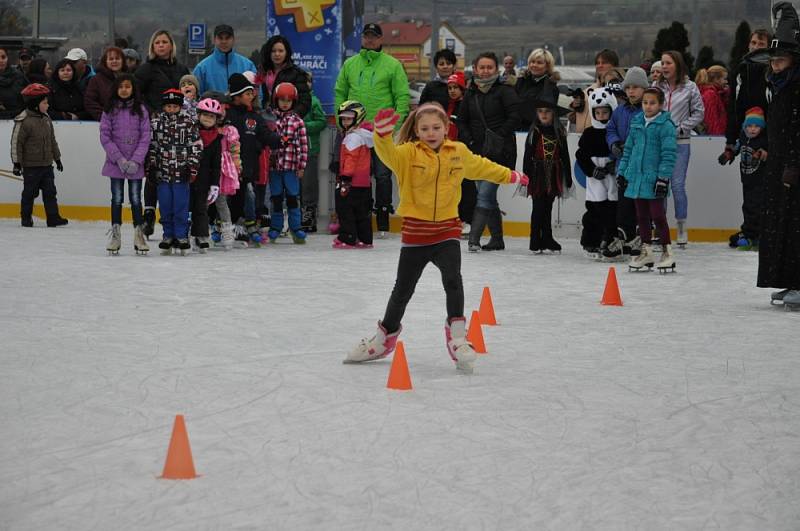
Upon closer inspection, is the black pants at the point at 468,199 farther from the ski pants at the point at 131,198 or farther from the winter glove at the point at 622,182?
the ski pants at the point at 131,198

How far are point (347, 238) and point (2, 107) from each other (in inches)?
256

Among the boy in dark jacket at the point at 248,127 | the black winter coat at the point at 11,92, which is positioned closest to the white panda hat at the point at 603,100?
the boy in dark jacket at the point at 248,127

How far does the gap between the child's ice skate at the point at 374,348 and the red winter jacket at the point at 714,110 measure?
9.80 m

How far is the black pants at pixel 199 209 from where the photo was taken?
44.3 feet

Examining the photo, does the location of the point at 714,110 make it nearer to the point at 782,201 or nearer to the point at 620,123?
the point at 620,123

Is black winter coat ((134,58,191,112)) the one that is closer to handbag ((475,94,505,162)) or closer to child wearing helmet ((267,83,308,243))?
child wearing helmet ((267,83,308,243))

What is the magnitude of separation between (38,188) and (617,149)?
7409 millimetres

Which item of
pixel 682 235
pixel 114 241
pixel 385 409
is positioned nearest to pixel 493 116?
pixel 682 235

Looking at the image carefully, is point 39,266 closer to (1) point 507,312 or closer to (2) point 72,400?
(1) point 507,312

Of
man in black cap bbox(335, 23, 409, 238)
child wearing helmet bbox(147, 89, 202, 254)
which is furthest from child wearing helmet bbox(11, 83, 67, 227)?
child wearing helmet bbox(147, 89, 202, 254)

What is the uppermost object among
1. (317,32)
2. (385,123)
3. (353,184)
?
(317,32)

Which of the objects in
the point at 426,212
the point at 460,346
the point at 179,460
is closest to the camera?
the point at 179,460

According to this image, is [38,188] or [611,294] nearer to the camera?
[611,294]

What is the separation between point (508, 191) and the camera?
1653 cm
